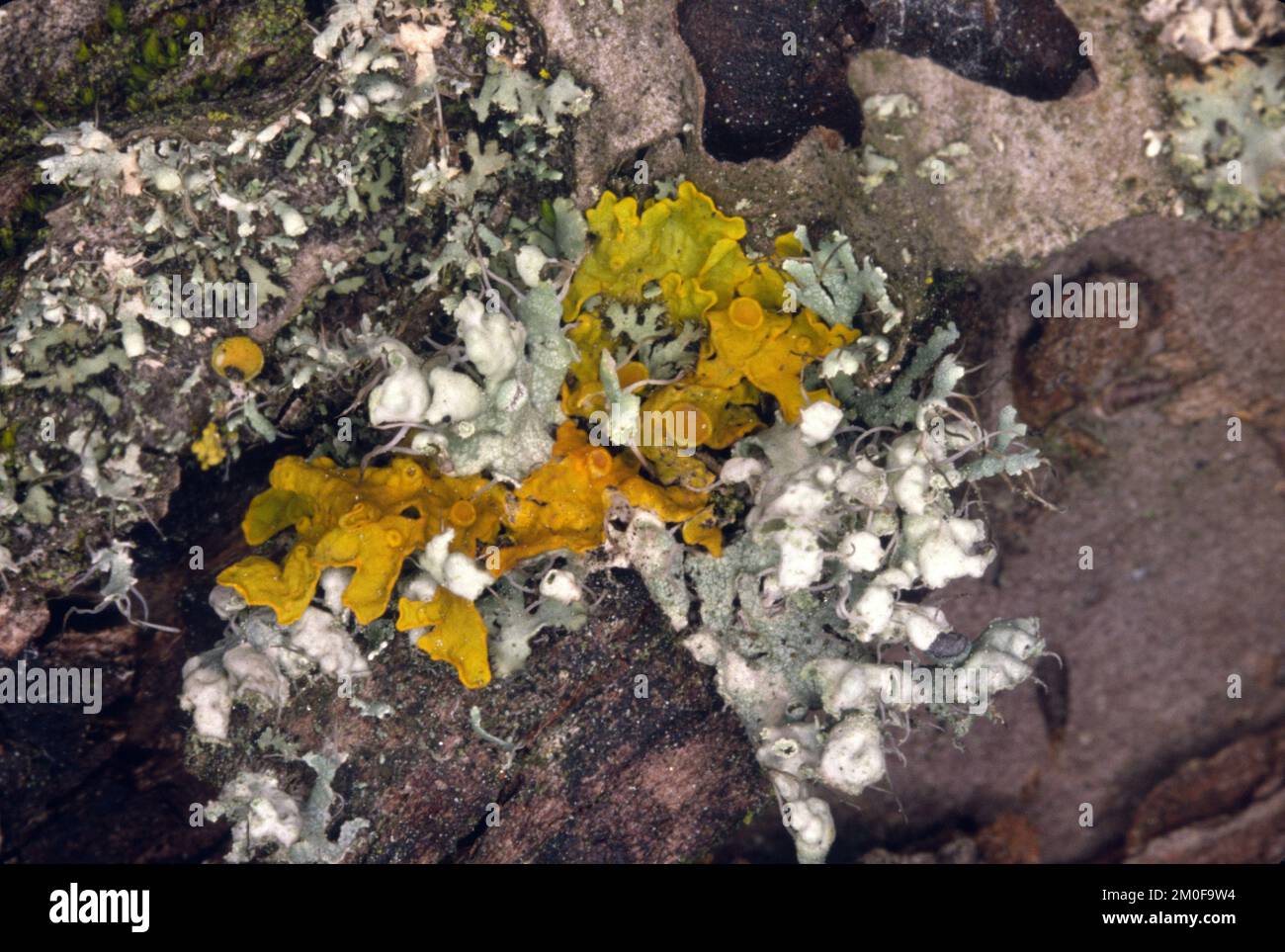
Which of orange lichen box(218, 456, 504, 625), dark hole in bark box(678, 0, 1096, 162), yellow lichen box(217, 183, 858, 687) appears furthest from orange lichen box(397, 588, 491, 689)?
dark hole in bark box(678, 0, 1096, 162)

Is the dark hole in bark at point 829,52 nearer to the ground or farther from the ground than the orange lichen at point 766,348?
farther from the ground

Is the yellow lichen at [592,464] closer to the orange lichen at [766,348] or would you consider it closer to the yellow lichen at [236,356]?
the orange lichen at [766,348]

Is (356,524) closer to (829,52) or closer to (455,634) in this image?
(455,634)

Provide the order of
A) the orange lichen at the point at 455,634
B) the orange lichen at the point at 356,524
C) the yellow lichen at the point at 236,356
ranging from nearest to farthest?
the orange lichen at the point at 356,524, the orange lichen at the point at 455,634, the yellow lichen at the point at 236,356

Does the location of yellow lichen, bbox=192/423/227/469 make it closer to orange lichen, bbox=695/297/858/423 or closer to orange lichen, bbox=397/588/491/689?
orange lichen, bbox=397/588/491/689

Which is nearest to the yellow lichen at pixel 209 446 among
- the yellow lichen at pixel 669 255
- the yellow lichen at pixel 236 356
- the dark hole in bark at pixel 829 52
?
the yellow lichen at pixel 236 356

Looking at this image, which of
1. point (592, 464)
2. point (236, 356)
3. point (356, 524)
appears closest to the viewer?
point (356, 524)

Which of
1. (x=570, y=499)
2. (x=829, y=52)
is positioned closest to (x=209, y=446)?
(x=570, y=499)

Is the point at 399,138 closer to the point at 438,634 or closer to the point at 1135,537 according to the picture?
the point at 438,634
